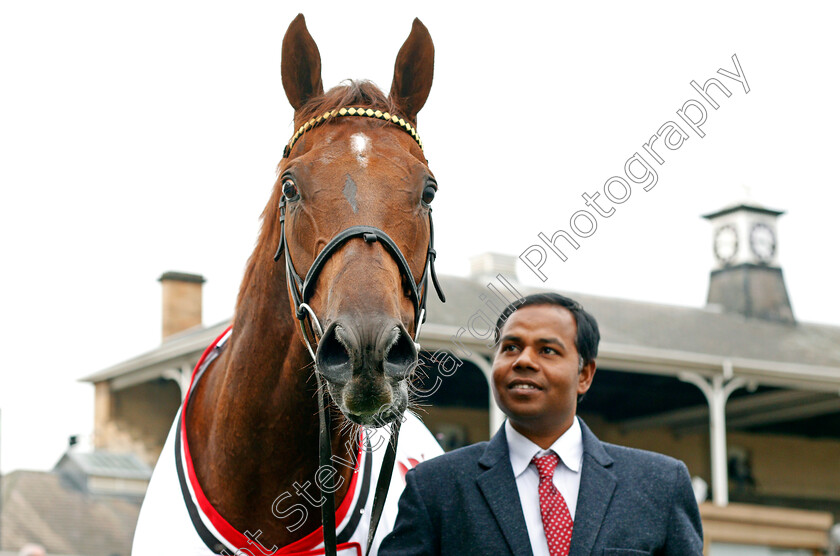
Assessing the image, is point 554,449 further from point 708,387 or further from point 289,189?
point 708,387

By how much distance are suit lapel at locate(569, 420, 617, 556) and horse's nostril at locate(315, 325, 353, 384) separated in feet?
2.18

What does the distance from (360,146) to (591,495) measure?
0.99 m

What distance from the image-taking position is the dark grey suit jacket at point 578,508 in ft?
7.57

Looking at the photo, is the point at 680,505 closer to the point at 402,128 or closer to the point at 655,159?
the point at 402,128

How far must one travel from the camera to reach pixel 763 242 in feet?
76.4

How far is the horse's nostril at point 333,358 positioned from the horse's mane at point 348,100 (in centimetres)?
75

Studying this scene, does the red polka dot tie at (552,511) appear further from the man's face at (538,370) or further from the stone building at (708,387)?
the stone building at (708,387)

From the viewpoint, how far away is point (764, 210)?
905 inches

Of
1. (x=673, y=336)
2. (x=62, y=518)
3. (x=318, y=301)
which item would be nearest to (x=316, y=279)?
(x=318, y=301)

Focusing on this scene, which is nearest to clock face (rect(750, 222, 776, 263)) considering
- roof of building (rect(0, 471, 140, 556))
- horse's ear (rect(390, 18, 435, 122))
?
roof of building (rect(0, 471, 140, 556))

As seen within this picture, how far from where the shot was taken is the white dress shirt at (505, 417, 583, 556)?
2.40m

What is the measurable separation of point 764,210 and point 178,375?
1451cm

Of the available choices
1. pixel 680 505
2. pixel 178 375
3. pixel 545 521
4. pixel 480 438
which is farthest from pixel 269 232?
pixel 480 438

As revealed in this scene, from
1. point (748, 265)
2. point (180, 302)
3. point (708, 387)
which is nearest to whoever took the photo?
point (708, 387)
